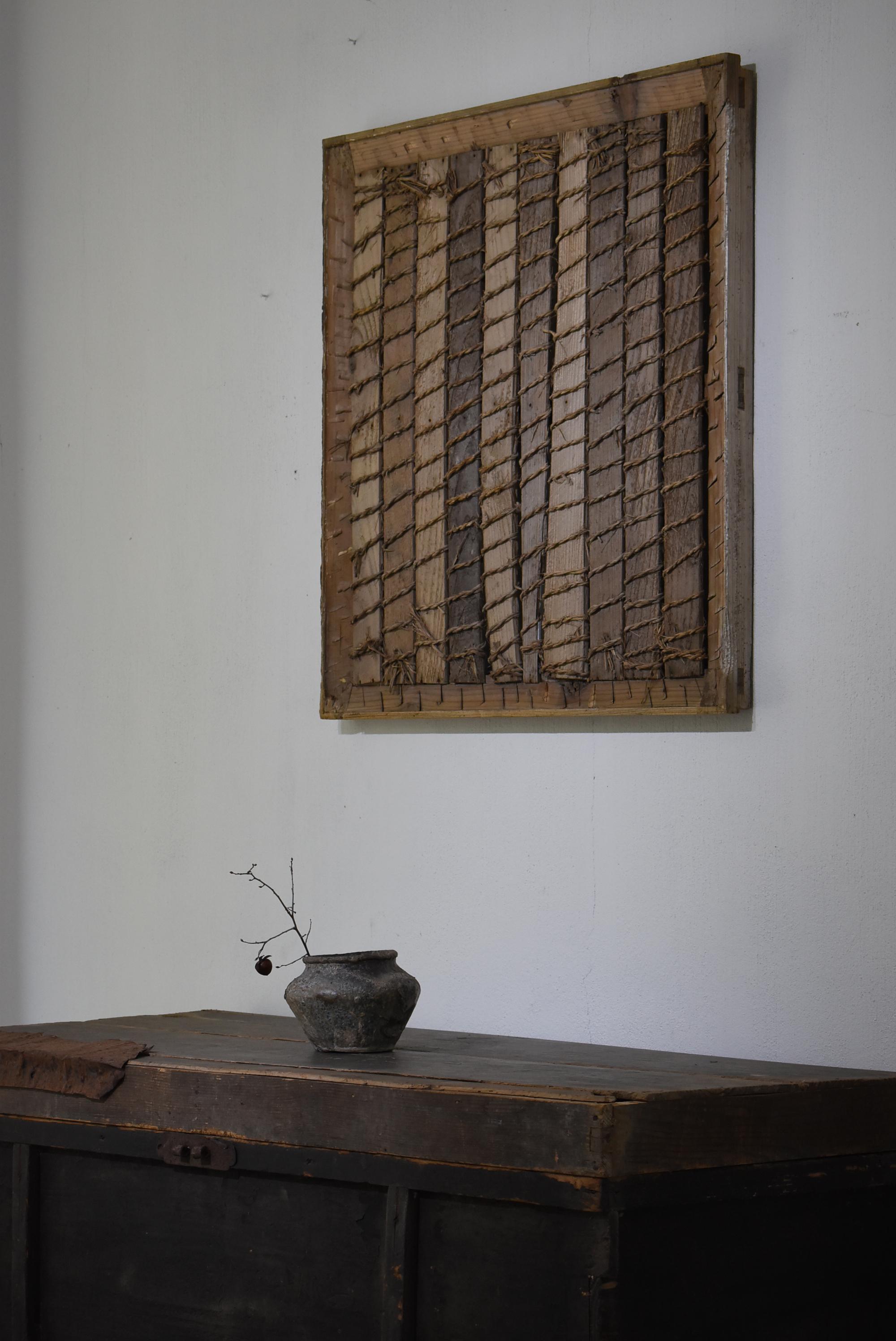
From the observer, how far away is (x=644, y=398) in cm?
174

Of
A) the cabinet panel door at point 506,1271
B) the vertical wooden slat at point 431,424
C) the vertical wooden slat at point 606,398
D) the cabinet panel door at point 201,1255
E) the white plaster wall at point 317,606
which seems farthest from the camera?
the vertical wooden slat at point 431,424

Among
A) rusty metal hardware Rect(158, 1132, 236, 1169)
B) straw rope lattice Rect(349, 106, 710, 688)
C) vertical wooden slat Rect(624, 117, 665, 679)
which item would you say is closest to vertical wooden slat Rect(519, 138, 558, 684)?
straw rope lattice Rect(349, 106, 710, 688)

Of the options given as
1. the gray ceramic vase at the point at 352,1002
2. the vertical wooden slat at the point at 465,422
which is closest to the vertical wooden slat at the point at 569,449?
the vertical wooden slat at the point at 465,422

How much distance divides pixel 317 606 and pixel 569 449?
430mm

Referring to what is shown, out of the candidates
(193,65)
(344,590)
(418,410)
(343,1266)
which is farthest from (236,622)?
(343,1266)

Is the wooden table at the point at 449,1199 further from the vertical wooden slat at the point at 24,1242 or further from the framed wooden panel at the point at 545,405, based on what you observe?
the framed wooden panel at the point at 545,405

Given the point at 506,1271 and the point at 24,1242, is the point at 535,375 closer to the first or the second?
the point at 506,1271

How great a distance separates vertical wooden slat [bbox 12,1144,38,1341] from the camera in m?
1.55

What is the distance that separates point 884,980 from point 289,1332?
0.71m

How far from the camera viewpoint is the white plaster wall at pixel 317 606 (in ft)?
5.39

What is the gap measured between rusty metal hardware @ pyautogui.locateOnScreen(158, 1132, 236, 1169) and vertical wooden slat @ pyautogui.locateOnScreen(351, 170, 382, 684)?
66 cm

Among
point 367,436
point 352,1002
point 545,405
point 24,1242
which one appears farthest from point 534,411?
point 24,1242

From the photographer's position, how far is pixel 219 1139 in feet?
4.76

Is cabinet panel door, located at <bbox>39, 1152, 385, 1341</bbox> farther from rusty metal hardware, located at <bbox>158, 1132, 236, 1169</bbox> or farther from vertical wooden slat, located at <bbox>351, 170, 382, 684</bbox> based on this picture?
vertical wooden slat, located at <bbox>351, 170, 382, 684</bbox>
